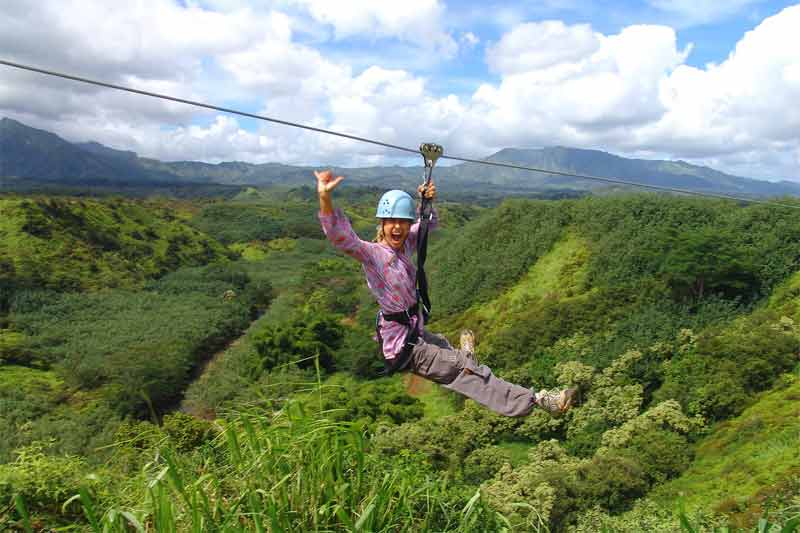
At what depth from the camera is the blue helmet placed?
181 inches

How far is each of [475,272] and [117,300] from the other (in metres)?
36.4

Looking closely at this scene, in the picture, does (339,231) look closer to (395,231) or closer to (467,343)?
(395,231)

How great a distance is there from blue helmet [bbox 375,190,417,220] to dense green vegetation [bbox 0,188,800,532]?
1.41m

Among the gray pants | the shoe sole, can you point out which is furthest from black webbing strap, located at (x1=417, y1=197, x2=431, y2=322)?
the shoe sole

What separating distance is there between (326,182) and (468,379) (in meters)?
2.05

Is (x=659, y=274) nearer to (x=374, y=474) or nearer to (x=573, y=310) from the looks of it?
(x=573, y=310)

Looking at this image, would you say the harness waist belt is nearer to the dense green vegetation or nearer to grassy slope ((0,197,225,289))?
the dense green vegetation

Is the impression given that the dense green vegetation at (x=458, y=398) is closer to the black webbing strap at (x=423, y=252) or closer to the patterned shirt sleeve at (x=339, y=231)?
the patterned shirt sleeve at (x=339, y=231)

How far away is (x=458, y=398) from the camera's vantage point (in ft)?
77.7

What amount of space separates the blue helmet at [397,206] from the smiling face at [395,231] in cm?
6

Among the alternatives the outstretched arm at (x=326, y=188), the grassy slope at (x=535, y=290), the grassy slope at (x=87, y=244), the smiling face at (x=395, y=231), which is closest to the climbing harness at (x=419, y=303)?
the smiling face at (x=395, y=231)

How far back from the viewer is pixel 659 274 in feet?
81.3

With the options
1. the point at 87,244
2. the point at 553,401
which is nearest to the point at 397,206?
the point at 553,401

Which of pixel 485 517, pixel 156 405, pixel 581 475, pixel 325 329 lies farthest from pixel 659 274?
pixel 156 405
